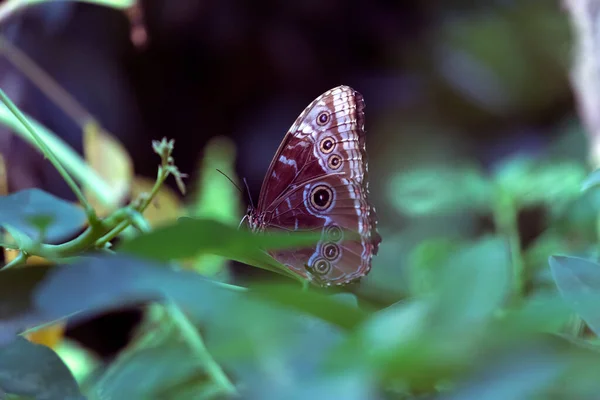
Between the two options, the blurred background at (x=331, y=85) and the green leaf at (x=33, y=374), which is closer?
the green leaf at (x=33, y=374)

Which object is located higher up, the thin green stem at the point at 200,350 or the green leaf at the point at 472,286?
the green leaf at the point at 472,286

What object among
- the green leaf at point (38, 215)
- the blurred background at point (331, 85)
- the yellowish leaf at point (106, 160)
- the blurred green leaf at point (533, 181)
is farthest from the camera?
the blurred background at point (331, 85)

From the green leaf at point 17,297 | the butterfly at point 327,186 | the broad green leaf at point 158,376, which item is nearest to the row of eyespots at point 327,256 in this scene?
the butterfly at point 327,186

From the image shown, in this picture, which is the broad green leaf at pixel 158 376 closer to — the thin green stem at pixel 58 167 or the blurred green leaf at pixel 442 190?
the thin green stem at pixel 58 167

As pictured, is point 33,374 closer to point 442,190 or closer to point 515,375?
point 515,375

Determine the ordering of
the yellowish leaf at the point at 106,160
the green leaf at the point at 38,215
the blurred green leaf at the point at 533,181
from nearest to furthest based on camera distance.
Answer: the green leaf at the point at 38,215 < the yellowish leaf at the point at 106,160 < the blurred green leaf at the point at 533,181

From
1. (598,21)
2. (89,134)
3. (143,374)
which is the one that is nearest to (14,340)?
(143,374)
